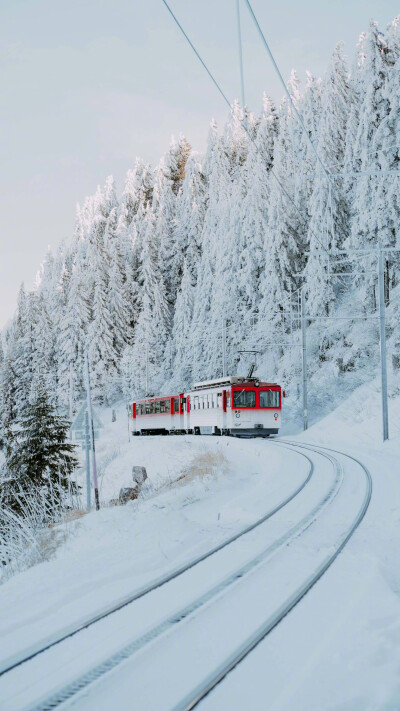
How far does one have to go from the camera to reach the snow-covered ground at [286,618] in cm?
341

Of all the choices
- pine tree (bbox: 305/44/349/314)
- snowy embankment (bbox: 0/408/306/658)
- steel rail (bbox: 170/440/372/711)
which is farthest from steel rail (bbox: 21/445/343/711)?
pine tree (bbox: 305/44/349/314)

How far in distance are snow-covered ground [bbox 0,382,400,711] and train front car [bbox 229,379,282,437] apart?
1398 centimetres

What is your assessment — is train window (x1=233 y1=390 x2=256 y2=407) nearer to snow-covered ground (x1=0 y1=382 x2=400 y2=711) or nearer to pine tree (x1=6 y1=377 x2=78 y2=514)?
pine tree (x1=6 y1=377 x2=78 y2=514)

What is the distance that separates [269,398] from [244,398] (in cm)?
161

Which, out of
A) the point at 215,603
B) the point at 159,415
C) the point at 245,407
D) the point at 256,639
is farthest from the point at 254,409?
the point at 256,639

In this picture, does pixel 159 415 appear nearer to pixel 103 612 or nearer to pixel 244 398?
pixel 244 398

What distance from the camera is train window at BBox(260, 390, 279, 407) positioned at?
27.9m

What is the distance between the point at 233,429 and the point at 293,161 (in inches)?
1035

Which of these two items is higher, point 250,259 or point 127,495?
point 250,259

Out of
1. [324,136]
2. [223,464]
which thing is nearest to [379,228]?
[324,136]

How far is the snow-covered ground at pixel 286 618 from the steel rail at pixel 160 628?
31 cm

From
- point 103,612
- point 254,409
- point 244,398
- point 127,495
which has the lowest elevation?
point 127,495

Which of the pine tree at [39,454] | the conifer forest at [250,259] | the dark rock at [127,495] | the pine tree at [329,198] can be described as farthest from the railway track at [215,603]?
the pine tree at [329,198]

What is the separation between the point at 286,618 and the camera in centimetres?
454
